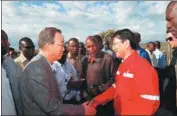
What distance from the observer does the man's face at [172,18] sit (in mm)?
2561

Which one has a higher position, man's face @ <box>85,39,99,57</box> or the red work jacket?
man's face @ <box>85,39,99,57</box>

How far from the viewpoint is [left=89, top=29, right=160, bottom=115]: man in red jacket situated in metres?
3.32

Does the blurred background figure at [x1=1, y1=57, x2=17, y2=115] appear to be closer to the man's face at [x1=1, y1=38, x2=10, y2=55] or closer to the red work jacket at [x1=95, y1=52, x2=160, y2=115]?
the man's face at [x1=1, y1=38, x2=10, y2=55]

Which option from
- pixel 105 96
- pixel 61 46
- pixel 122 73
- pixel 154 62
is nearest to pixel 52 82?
pixel 61 46

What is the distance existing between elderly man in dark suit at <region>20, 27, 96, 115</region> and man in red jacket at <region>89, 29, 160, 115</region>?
1.60 feet

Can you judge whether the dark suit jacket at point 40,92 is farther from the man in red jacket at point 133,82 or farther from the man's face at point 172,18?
the man's face at point 172,18

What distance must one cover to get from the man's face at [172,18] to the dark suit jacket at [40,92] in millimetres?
1204

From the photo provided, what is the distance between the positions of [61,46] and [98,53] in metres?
2.08

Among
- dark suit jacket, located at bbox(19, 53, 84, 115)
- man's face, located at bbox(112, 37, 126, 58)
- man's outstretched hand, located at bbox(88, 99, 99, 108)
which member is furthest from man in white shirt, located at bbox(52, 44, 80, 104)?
dark suit jacket, located at bbox(19, 53, 84, 115)

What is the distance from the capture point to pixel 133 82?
3412mm

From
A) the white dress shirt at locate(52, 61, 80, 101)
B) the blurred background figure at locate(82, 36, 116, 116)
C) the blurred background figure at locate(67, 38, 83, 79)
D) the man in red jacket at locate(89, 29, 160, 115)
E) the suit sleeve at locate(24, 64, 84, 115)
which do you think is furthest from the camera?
the blurred background figure at locate(67, 38, 83, 79)

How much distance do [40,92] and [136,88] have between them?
3.28ft

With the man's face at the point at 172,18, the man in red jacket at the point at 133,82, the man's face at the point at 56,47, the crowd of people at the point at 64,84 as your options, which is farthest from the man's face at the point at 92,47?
the man's face at the point at 172,18

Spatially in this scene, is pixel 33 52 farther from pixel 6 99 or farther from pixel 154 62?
pixel 154 62
